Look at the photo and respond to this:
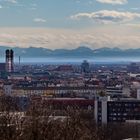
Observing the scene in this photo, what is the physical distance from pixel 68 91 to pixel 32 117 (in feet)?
211

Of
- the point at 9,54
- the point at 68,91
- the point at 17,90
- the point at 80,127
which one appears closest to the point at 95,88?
the point at 68,91

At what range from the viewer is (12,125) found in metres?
12.1

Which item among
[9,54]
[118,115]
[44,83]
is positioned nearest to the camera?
[118,115]

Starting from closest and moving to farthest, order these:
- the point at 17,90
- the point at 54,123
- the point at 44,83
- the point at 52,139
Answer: the point at 52,139, the point at 54,123, the point at 17,90, the point at 44,83

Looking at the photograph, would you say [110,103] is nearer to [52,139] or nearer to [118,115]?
[118,115]

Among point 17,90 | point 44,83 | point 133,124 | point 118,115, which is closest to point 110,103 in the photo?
point 118,115

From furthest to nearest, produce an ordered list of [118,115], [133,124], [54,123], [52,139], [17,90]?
[17,90], [118,115], [133,124], [54,123], [52,139]

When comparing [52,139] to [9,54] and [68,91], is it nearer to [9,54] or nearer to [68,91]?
[68,91]

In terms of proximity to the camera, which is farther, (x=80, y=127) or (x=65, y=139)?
(x=80, y=127)

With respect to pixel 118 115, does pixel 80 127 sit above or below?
above

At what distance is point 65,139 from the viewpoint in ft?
39.1

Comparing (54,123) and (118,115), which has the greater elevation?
(54,123)

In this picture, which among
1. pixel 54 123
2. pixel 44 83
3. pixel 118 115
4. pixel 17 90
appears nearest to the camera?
pixel 54 123

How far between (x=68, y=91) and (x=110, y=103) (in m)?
32.2
